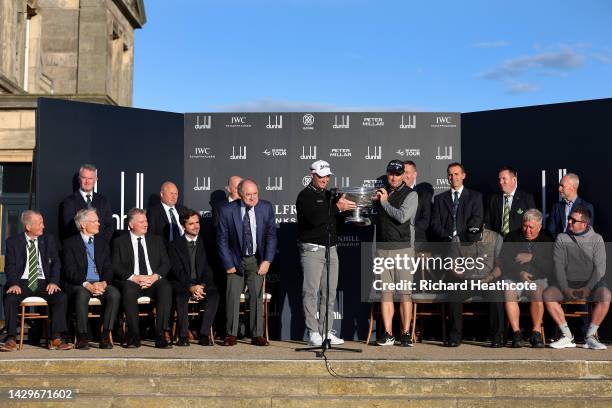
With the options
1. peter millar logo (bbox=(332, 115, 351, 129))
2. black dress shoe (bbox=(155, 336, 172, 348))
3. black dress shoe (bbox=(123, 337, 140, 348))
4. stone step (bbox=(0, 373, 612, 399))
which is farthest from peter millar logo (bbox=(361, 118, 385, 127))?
stone step (bbox=(0, 373, 612, 399))

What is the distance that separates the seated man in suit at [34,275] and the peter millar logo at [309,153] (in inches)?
126

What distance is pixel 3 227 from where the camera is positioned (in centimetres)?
1433

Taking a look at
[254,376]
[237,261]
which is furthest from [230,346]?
[254,376]

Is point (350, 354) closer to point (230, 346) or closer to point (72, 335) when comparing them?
point (230, 346)

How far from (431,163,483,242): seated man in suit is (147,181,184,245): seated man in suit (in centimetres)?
289

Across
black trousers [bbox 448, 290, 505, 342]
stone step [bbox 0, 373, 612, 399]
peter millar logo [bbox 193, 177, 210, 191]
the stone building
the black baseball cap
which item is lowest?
stone step [bbox 0, 373, 612, 399]

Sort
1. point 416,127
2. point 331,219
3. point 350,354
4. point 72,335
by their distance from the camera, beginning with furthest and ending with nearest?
point 416,127 → point 72,335 → point 331,219 → point 350,354

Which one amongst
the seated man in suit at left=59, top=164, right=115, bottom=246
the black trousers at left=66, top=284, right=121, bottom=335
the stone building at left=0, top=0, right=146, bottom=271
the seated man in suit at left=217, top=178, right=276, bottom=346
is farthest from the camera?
the stone building at left=0, top=0, right=146, bottom=271

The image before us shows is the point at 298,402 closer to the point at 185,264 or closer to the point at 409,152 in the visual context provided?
the point at 185,264

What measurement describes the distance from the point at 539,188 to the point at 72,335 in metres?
5.45

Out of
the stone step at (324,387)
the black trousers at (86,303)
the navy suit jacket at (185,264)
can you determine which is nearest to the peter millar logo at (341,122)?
the navy suit jacket at (185,264)

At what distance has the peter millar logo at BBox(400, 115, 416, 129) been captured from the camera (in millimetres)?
11492

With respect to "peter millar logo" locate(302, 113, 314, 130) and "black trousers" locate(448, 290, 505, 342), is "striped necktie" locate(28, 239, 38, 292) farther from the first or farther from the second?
"black trousers" locate(448, 290, 505, 342)

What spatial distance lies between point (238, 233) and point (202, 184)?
65.3 inches
